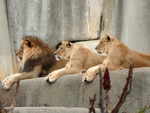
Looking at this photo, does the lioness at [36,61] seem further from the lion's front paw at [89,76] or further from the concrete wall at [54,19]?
the concrete wall at [54,19]

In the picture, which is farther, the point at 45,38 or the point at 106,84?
the point at 45,38

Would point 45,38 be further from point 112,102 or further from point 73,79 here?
point 112,102

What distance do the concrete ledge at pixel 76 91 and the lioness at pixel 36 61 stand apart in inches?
22.5

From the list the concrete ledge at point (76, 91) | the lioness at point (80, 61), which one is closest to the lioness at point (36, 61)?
the concrete ledge at point (76, 91)

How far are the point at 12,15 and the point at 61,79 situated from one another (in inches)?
158

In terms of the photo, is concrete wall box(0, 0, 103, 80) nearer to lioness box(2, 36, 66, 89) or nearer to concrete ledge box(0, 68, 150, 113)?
lioness box(2, 36, 66, 89)

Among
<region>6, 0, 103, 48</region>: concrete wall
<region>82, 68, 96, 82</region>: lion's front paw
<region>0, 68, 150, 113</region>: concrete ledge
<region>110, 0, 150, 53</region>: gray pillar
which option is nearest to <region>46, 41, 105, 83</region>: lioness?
<region>0, 68, 150, 113</region>: concrete ledge

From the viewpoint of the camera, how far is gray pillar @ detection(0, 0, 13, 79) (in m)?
10.3

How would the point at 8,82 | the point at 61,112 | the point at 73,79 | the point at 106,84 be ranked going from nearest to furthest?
the point at 106,84, the point at 61,112, the point at 73,79, the point at 8,82

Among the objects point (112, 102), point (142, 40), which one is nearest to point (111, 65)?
point (112, 102)

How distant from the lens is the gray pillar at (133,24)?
9484 mm

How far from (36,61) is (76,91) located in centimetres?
195

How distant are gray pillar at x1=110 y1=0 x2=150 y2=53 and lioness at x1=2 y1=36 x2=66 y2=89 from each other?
1.86m

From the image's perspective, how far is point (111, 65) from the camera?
6.48 m
